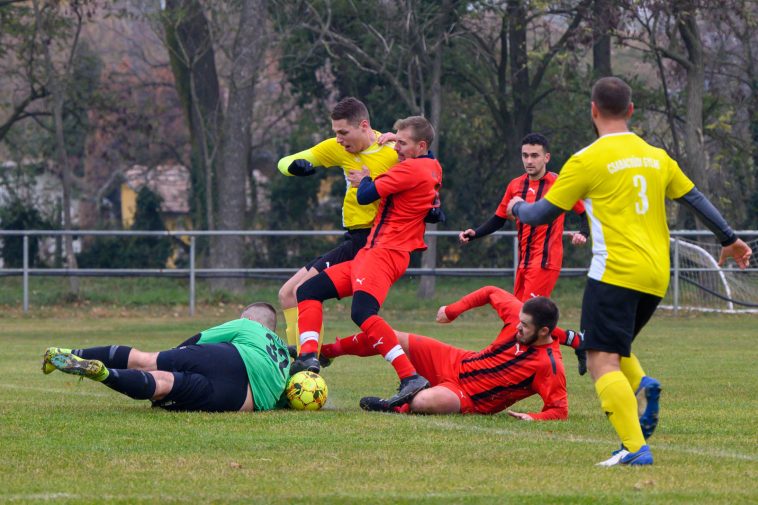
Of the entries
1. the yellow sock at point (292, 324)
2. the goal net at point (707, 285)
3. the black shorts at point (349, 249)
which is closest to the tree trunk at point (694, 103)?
the goal net at point (707, 285)

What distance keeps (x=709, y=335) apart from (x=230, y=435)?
452 inches

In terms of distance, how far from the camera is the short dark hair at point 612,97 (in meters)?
6.12

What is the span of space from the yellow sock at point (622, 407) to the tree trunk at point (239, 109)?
2131 cm

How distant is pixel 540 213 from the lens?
6188mm

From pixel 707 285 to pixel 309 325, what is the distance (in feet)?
44.8

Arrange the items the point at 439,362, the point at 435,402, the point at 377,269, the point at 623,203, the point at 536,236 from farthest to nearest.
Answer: the point at 536,236 → the point at 377,269 → the point at 439,362 → the point at 435,402 → the point at 623,203

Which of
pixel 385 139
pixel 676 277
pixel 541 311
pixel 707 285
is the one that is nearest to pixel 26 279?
pixel 676 277

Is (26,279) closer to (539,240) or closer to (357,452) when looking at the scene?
(539,240)

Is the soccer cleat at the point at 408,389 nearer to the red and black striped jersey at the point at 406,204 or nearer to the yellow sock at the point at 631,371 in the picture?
the red and black striped jersey at the point at 406,204

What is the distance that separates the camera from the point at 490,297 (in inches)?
340

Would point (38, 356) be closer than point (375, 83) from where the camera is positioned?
Yes

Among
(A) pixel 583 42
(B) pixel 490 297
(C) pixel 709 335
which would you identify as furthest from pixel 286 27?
(B) pixel 490 297

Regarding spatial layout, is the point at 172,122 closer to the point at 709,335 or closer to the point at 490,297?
the point at 709,335

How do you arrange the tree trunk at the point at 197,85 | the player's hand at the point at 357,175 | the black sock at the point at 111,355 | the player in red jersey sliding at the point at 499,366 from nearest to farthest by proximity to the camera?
the player in red jersey sliding at the point at 499,366
the black sock at the point at 111,355
the player's hand at the point at 357,175
the tree trunk at the point at 197,85
